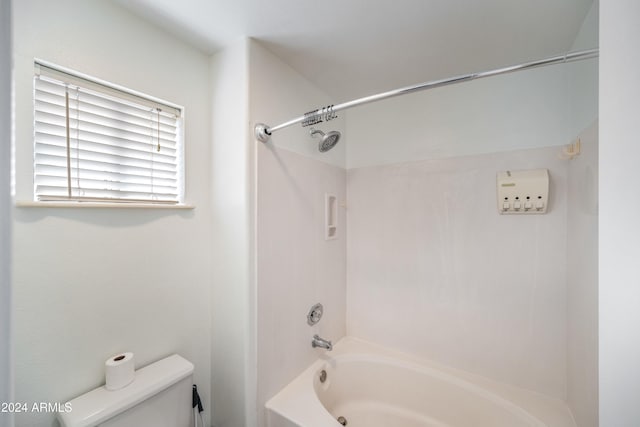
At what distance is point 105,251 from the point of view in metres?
0.98

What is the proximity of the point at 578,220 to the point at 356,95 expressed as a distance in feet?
5.00

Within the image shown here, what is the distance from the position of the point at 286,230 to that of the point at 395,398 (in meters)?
1.45

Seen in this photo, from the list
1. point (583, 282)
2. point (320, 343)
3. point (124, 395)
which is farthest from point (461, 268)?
point (124, 395)

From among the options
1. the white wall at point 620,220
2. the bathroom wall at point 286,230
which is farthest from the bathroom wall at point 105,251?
the white wall at point 620,220

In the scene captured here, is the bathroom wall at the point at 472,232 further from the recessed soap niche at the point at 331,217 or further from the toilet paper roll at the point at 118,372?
the toilet paper roll at the point at 118,372

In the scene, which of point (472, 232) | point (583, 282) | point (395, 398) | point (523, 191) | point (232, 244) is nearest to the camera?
point (583, 282)

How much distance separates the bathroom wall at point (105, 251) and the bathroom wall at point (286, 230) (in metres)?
0.34

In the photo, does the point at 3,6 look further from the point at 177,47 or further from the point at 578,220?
the point at 578,220

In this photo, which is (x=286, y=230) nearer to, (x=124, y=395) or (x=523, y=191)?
(x=124, y=395)

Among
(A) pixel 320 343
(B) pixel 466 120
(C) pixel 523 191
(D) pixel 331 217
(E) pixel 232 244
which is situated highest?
(B) pixel 466 120

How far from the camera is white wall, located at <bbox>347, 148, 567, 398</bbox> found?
1.36m

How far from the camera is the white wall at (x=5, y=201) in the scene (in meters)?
0.22

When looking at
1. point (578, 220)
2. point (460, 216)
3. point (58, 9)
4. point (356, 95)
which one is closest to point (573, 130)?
point (578, 220)

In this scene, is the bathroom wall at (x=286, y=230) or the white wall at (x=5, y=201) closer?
the white wall at (x=5, y=201)
